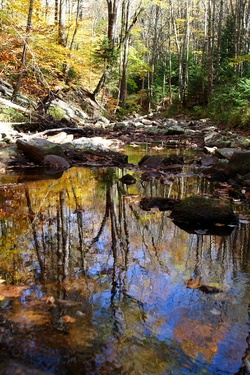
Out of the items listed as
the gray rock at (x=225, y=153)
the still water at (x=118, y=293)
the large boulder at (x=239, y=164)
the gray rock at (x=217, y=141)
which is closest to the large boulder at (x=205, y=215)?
the still water at (x=118, y=293)

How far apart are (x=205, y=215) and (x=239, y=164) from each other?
2.92m

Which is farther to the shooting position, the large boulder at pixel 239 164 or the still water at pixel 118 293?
the large boulder at pixel 239 164

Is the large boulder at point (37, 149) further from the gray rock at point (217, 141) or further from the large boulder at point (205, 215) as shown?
the gray rock at point (217, 141)

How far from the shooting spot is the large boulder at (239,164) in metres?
6.53

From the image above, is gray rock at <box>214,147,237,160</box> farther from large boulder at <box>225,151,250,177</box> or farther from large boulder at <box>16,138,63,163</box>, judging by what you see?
large boulder at <box>16,138,63,163</box>

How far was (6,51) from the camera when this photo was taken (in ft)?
39.2

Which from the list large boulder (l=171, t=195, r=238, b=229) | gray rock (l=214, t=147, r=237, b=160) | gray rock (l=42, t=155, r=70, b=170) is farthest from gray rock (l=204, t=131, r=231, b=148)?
large boulder (l=171, t=195, r=238, b=229)

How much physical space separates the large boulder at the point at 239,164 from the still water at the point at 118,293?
2.09 meters

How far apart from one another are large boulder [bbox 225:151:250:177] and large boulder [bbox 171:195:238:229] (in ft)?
8.53

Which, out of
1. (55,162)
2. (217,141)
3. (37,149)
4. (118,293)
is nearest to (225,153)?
(217,141)

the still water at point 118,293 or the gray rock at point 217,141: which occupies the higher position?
the gray rock at point 217,141

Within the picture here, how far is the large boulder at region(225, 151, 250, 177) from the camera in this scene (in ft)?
21.4

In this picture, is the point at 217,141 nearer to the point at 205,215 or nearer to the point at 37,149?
the point at 37,149

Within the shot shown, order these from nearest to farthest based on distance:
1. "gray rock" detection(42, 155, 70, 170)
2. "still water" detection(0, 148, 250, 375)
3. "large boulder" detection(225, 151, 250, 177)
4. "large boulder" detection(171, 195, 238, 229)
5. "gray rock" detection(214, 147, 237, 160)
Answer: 1. "still water" detection(0, 148, 250, 375)
2. "large boulder" detection(171, 195, 238, 229)
3. "large boulder" detection(225, 151, 250, 177)
4. "gray rock" detection(42, 155, 70, 170)
5. "gray rock" detection(214, 147, 237, 160)
